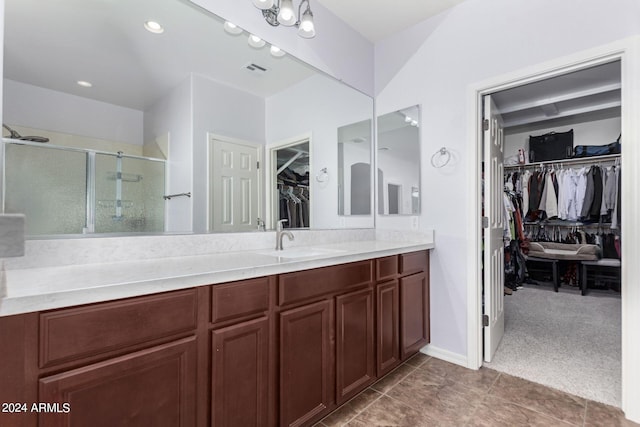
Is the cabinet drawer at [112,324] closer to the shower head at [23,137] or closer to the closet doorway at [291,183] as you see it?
the shower head at [23,137]

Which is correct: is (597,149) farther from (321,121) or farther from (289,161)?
(289,161)

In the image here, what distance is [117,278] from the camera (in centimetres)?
100

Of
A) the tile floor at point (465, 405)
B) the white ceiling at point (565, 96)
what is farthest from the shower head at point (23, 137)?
the white ceiling at point (565, 96)

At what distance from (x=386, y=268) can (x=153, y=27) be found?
6.11 ft

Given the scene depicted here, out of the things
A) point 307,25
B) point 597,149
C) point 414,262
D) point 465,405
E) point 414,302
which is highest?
point 307,25

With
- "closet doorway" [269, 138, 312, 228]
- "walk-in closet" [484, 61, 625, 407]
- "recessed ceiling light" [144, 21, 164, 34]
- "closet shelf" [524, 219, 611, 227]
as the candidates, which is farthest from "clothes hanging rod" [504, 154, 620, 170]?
"recessed ceiling light" [144, 21, 164, 34]

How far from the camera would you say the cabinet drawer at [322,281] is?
1.40 metres

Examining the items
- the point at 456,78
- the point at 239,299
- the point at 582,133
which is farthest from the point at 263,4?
the point at 582,133

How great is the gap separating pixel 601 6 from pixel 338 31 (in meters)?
1.66

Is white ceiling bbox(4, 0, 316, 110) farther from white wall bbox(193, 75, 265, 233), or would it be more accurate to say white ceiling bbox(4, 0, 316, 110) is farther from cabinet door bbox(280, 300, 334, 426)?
cabinet door bbox(280, 300, 334, 426)

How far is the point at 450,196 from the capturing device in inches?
91.9

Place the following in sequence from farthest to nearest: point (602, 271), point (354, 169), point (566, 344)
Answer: point (602, 271)
point (354, 169)
point (566, 344)

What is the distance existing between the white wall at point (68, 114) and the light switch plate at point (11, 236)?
84 centimetres

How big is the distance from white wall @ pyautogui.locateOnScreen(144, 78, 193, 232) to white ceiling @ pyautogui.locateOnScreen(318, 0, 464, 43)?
1.41 m
